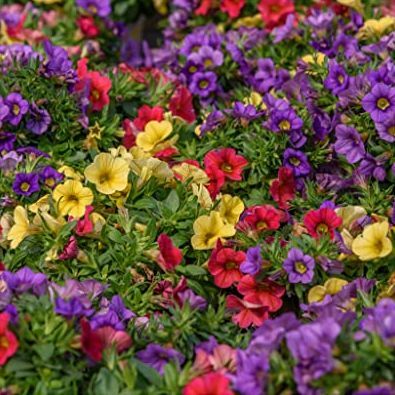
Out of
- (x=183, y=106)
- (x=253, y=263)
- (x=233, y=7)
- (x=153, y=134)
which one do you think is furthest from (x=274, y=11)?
(x=253, y=263)

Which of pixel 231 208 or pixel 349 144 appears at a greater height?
pixel 349 144

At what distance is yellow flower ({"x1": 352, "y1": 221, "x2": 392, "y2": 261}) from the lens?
2.24 m

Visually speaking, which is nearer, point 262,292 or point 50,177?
point 262,292

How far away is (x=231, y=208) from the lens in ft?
8.35

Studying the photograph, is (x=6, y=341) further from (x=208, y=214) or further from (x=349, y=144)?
(x=349, y=144)

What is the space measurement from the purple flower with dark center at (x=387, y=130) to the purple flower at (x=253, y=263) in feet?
1.79

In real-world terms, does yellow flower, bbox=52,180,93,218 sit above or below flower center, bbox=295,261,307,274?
below

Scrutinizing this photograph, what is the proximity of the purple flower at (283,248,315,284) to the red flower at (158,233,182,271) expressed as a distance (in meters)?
0.30

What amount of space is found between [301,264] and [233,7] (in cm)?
164

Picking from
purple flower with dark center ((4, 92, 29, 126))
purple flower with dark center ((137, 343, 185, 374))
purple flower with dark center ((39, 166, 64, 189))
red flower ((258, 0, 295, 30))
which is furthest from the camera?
red flower ((258, 0, 295, 30))

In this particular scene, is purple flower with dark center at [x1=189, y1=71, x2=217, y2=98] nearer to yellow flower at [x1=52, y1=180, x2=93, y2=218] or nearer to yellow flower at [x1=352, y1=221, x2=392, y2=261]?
yellow flower at [x1=52, y1=180, x2=93, y2=218]

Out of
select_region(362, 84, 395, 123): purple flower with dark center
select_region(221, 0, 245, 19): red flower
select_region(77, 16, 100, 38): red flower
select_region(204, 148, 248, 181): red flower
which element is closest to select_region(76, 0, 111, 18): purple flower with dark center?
select_region(77, 16, 100, 38): red flower

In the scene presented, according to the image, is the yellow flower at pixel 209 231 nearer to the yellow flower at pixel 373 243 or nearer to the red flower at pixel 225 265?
the red flower at pixel 225 265

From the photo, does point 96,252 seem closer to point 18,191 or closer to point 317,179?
point 18,191
